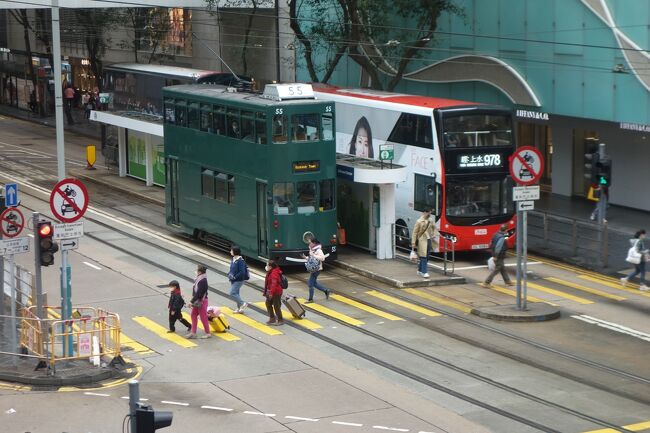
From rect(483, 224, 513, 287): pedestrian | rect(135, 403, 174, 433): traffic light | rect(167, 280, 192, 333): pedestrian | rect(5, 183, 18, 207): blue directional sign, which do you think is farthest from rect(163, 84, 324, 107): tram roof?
rect(135, 403, 174, 433): traffic light

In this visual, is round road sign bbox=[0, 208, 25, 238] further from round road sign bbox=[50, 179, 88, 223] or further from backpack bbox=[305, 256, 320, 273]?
backpack bbox=[305, 256, 320, 273]

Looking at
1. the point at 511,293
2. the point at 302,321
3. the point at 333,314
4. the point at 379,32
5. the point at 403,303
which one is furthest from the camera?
the point at 379,32

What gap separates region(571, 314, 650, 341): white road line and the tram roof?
8.34 metres

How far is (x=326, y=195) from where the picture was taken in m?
29.0

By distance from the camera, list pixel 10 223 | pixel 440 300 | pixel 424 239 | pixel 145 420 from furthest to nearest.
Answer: pixel 424 239 → pixel 440 300 → pixel 10 223 → pixel 145 420

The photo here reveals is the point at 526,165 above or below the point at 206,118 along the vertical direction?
below

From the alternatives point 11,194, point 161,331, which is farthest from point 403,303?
point 11,194

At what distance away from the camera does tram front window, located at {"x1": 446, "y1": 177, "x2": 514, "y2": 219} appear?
3031cm

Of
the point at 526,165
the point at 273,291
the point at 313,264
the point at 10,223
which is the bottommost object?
the point at 273,291

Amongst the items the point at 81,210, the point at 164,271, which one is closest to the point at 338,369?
the point at 81,210

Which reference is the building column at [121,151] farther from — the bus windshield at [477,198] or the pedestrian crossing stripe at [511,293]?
the pedestrian crossing stripe at [511,293]

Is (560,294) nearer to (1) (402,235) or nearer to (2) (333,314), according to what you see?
(2) (333,314)

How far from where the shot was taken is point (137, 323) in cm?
2422

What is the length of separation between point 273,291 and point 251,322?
116cm
